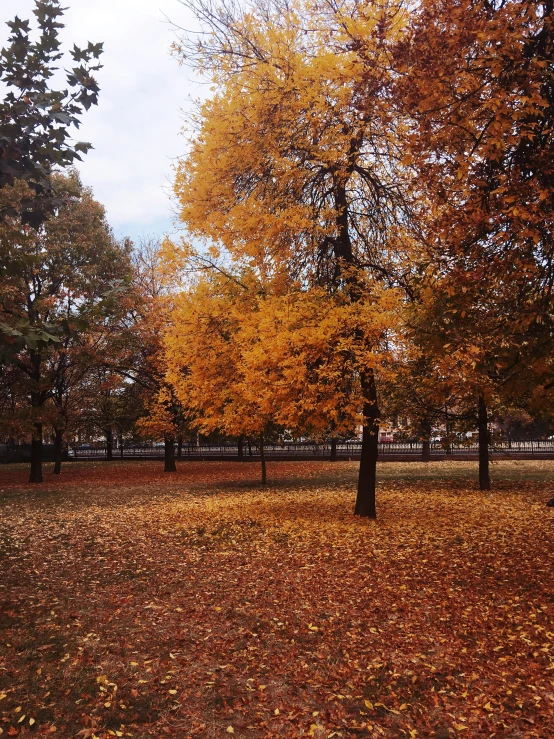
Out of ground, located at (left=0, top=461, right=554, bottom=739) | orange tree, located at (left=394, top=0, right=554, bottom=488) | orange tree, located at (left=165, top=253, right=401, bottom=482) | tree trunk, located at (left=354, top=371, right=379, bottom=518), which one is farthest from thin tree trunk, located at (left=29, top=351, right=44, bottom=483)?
orange tree, located at (left=394, top=0, right=554, bottom=488)

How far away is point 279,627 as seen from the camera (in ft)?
A: 19.5

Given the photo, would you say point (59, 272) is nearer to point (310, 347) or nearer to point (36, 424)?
point (36, 424)

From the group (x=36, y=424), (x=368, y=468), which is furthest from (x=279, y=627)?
(x=36, y=424)

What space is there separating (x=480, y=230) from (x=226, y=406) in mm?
10087

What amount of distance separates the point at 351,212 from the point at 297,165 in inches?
62.6

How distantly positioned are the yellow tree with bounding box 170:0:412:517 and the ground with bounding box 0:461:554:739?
3.20 metres

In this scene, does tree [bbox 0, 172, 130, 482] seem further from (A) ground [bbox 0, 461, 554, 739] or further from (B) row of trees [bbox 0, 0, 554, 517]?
(A) ground [bbox 0, 461, 554, 739]

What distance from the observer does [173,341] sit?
14.5 meters

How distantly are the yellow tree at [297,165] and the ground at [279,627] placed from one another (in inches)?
126

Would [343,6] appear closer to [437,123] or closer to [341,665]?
[437,123]

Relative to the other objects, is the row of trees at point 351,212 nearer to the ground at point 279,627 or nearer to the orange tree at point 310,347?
the orange tree at point 310,347

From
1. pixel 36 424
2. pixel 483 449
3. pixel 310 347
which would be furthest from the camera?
pixel 36 424

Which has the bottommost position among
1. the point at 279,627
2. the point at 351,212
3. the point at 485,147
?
the point at 279,627

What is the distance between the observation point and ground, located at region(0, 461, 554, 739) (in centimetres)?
421
